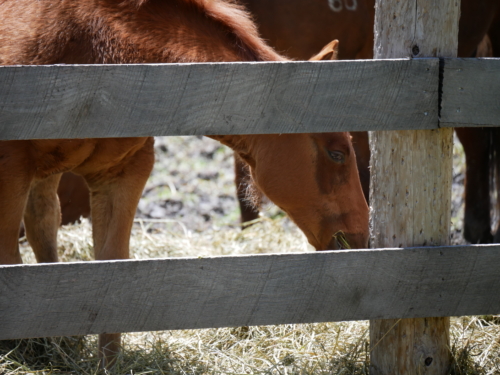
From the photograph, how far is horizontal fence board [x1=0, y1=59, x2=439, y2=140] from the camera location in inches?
72.2

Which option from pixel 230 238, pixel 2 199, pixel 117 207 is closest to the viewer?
pixel 2 199

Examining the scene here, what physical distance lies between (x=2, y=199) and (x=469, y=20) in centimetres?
378

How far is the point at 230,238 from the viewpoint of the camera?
523cm

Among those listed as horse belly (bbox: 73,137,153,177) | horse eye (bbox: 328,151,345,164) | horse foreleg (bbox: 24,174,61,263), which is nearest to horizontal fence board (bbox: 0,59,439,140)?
horse eye (bbox: 328,151,345,164)

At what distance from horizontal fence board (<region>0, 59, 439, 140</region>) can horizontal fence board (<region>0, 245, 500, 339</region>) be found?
453mm

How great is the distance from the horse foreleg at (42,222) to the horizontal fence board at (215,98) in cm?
181

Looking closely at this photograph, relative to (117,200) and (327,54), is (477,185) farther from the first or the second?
(117,200)

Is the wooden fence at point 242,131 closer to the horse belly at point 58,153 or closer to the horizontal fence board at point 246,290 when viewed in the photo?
the horizontal fence board at point 246,290

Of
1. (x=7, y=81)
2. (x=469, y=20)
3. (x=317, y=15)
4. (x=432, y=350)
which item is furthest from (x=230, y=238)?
(x=7, y=81)

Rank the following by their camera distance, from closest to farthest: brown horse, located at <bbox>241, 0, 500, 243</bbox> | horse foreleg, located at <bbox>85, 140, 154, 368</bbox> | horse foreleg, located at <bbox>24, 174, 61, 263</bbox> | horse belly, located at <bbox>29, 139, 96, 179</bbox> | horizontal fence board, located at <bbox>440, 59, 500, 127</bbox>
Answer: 1. horizontal fence board, located at <bbox>440, 59, 500, 127</bbox>
2. horse belly, located at <bbox>29, 139, 96, 179</bbox>
3. horse foreleg, located at <bbox>85, 140, 154, 368</bbox>
4. horse foreleg, located at <bbox>24, 174, 61, 263</bbox>
5. brown horse, located at <bbox>241, 0, 500, 243</bbox>

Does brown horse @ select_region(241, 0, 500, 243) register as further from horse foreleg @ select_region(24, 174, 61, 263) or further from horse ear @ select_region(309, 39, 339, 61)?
horse foreleg @ select_region(24, 174, 61, 263)

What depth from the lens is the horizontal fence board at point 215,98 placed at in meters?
1.83

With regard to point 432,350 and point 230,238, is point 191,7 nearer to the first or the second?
point 432,350

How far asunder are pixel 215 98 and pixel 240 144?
90cm
